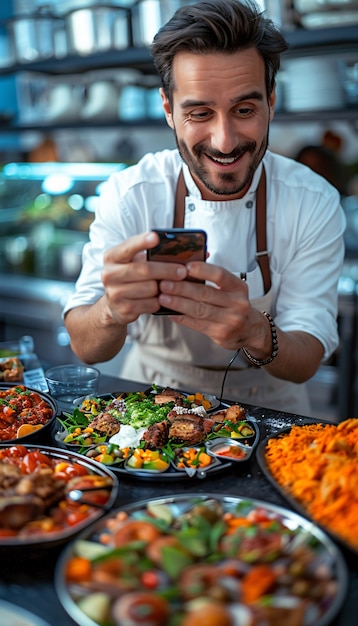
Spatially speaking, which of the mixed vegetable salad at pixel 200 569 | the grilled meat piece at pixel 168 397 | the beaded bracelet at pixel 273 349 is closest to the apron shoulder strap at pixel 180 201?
the beaded bracelet at pixel 273 349

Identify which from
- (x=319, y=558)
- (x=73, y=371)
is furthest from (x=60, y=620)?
(x=73, y=371)

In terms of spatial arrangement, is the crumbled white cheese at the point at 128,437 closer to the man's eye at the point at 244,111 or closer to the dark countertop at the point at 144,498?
the dark countertop at the point at 144,498

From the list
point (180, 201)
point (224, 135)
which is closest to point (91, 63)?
point (180, 201)

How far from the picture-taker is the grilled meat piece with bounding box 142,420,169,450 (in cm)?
158

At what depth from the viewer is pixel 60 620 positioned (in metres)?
1.07

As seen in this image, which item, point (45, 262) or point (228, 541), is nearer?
point (228, 541)

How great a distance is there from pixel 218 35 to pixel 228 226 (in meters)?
0.63

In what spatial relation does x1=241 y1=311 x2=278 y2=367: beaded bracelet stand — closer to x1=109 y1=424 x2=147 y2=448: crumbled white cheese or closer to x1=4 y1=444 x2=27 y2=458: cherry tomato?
x1=109 y1=424 x2=147 y2=448: crumbled white cheese

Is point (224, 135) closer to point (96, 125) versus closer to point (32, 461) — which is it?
point (32, 461)

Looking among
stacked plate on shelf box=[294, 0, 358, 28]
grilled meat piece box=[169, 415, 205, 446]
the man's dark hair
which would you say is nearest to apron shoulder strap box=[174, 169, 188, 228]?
the man's dark hair

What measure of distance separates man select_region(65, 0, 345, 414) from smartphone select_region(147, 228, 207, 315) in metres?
0.12

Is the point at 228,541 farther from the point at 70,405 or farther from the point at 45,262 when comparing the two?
the point at 45,262

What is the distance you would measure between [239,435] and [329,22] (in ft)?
8.03

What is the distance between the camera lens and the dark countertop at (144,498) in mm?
1102
